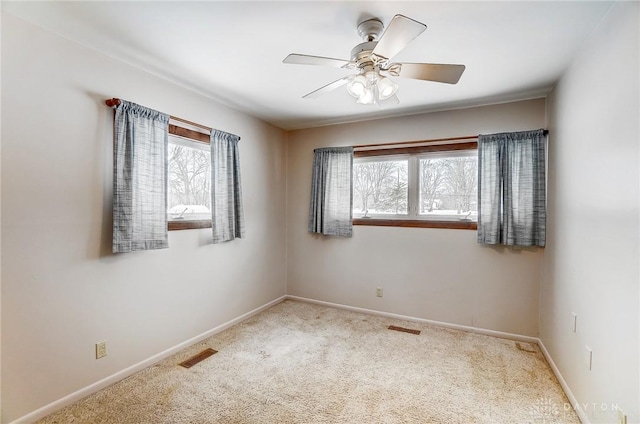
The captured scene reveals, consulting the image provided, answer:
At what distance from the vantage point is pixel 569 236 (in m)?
2.21

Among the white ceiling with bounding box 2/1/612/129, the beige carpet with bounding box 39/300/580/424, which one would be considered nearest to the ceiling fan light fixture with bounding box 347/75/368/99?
the white ceiling with bounding box 2/1/612/129

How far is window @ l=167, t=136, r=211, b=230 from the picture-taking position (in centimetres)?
278

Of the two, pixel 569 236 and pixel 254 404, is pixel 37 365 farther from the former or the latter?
pixel 569 236

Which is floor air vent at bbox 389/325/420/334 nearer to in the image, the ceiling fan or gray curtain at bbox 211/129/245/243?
gray curtain at bbox 211/129/245/243

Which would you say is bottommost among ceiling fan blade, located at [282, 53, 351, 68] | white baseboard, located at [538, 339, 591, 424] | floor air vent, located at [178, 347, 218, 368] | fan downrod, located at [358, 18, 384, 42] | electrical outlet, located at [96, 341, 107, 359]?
floor air vent, located at [178, 347, 218, 368]

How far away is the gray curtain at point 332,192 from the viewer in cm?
382

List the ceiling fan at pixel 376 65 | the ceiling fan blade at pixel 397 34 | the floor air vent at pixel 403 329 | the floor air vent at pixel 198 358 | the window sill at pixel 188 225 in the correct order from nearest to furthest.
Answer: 1. the ceiling fan blade at pixel 397 34
2. the ceiling fan at pixel 376 65
3. the floor air vent at pixel 198 358
4. the window sill at pixel 188 225
5. the floor air vent at pixel 403 329

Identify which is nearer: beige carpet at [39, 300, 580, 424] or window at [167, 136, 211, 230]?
beige carpet at [39, 300, 580, 424]

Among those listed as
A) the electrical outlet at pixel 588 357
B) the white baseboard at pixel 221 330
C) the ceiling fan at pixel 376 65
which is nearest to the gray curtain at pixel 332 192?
the white baseboard at pixel 221 330

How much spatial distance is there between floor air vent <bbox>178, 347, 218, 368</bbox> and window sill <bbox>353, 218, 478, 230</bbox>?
2117 millimetres

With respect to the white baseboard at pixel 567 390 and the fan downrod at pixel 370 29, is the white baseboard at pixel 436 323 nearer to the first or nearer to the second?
the white baseboard at pixel 567 390

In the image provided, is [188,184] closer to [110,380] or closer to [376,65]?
[110,380]

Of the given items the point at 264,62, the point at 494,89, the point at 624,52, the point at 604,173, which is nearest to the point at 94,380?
the point at 264,62

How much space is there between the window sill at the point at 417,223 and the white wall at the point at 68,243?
6.58 ft
